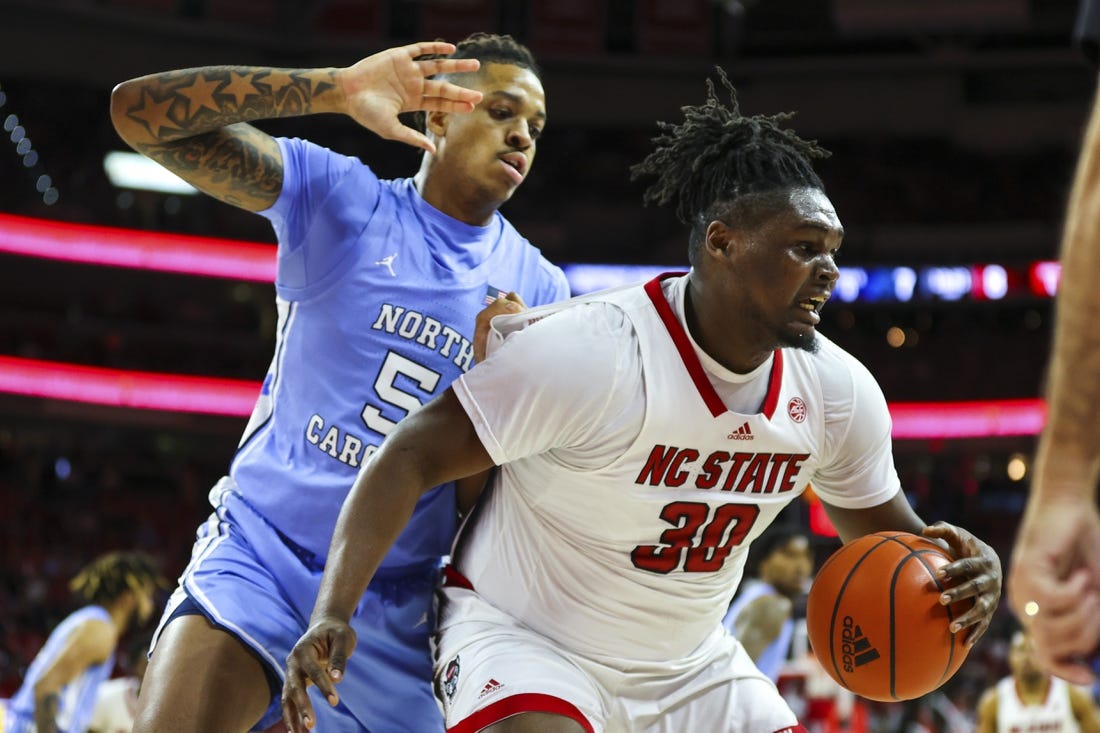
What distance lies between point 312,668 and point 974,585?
1539 mm

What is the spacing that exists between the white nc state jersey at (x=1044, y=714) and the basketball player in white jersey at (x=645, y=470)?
589cm

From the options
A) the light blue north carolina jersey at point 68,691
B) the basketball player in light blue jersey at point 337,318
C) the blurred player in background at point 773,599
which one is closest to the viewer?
the basketball player in light blue jersey at point 337,318

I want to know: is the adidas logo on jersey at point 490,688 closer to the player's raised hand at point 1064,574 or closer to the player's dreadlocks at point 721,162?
the player's dreadlocks at point 721,162

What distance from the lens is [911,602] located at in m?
3.15

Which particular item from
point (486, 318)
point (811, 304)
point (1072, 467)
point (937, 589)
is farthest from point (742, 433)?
point (1072, 467)

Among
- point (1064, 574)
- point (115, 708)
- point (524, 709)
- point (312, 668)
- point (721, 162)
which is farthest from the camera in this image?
point (115, 708)

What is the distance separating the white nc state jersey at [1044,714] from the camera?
854cm

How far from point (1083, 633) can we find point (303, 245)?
7.98 ft

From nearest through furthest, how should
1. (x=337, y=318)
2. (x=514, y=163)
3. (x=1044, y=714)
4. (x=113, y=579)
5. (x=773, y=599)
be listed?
(x=337, y=318), (x=514, y=163), (x=773, y=599), (x=113, y=579), (x=1044, y=714)

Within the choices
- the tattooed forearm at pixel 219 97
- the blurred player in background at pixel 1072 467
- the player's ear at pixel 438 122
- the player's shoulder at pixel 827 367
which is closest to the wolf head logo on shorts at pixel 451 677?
the player's shoulder at pixel 827 367

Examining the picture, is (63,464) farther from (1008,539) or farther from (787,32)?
(1008,539)

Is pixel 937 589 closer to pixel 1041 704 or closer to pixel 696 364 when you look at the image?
pixel 696 364

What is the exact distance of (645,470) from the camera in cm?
317

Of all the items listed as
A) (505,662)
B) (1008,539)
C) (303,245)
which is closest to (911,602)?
(505,662)
